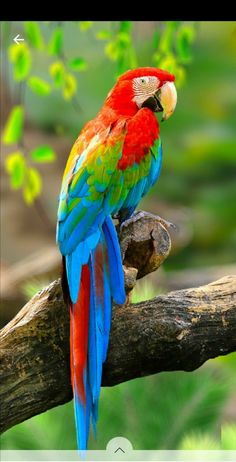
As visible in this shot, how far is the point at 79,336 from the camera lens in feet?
4.13

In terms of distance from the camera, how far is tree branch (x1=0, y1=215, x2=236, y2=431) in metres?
1.28

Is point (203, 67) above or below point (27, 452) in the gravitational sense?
above

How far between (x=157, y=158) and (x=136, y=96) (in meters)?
0.11

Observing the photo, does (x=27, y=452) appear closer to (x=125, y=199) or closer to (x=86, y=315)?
(x=86, y=315)

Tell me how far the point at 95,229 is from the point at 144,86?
10.6 inches

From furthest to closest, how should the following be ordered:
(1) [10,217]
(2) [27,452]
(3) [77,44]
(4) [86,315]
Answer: (1) [10,217] < (3) [77,44] < (2) [27,452] < (4) [86,315]

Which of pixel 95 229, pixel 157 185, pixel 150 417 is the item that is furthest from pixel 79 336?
pixel 157 185

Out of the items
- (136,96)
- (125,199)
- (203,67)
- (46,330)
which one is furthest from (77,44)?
(46,330)

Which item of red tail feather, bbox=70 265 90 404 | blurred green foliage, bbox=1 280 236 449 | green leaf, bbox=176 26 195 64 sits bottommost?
blurred green foliage, bbox=1 280 236 449

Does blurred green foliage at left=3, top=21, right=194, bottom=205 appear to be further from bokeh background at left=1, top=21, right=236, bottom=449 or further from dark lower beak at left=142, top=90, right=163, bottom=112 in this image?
dark lower beak at left=142, top=90, right=163, bottom=112

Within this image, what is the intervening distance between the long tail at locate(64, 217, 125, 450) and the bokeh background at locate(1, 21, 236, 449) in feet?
0.79

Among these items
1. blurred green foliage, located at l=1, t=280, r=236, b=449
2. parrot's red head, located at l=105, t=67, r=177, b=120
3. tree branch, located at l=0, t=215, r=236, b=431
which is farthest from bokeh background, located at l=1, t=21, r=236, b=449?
parrot's red head, located at l=105, t=67, r=177, b=120

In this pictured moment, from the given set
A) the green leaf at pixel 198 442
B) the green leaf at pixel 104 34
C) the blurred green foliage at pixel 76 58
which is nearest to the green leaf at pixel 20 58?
the blurred green foliage at pixel 76 58

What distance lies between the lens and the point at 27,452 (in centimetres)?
159
